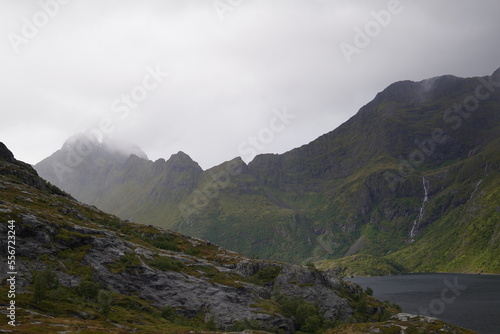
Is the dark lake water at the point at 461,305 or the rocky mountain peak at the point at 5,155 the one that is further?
the rocky mountain peak at the point at 5,155

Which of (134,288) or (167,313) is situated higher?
(134,288)

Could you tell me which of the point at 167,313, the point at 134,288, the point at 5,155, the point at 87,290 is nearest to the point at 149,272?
the point at 134,288

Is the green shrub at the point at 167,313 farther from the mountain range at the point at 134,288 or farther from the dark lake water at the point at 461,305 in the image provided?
the dark lake water at the point at 461,305

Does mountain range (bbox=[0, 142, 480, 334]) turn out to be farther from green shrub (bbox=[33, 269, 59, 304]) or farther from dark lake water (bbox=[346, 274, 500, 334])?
dark lake water (bbox=[346, 274, 500, 334])

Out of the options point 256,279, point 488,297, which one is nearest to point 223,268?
point 256,279

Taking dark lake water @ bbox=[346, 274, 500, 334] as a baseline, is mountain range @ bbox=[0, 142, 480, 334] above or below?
above

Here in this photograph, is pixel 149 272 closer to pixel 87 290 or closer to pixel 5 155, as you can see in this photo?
pixel 87 290

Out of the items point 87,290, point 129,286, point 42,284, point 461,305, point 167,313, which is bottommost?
point 461,305

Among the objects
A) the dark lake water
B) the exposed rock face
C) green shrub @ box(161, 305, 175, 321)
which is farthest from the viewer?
the dark lake water

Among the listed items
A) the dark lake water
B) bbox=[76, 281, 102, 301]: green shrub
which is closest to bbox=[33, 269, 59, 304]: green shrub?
bbox=[76, 281, 102, 301]: green shrub

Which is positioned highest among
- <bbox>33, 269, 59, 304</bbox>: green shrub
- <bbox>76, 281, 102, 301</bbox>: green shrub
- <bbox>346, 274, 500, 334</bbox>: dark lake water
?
<bbox>33, 269, 59, 304</bbox>: green shrub

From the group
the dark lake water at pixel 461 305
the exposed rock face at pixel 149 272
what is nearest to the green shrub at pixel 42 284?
the exposed rock face at pixel 149 272

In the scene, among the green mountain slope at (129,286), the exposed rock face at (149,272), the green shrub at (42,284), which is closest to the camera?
the green shrub at (42,284)

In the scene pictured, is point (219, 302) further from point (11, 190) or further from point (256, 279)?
point (11, 190)
